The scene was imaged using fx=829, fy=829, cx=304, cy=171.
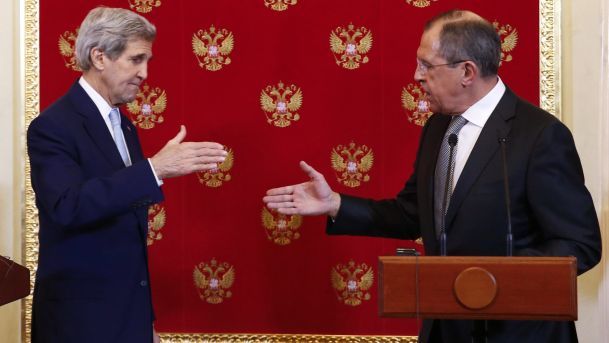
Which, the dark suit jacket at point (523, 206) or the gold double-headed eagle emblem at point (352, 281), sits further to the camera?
the gold double-headed eagle emblem at point (352, 281)

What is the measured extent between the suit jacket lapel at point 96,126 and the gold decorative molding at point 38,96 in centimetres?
129

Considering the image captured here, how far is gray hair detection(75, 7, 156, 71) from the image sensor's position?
94.0 inches

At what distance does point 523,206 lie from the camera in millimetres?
2100

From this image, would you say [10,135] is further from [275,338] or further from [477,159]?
[477,159]

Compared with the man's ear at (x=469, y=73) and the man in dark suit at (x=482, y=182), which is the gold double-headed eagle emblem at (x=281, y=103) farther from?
the man's ear at (x=469, y=73)

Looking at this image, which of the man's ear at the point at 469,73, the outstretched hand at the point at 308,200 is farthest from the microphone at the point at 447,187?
the outstretched hand at the point at 308,200

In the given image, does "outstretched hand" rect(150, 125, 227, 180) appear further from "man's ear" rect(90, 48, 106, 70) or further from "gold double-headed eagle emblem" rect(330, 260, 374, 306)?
"gold double-headed eagle emblem" rect(330, 260, 374, 306)

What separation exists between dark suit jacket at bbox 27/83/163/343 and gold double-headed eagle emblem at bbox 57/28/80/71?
4.15 ft

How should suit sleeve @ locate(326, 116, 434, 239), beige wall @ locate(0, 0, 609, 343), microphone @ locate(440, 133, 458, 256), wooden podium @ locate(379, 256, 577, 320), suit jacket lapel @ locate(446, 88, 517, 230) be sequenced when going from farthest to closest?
beige wall @ locate(0, 0, 609, 343), suit sleeve @ locate(326, 116, 434, 239), suit jacket lapel @ locate(446, 88, 517, 230), microphone @ locate(440, 133, 458, 256), wooden podium @ locate(379, 256, 577, 320)

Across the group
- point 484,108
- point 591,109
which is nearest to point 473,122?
point 484,108

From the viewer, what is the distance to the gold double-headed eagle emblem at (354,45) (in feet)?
11.2

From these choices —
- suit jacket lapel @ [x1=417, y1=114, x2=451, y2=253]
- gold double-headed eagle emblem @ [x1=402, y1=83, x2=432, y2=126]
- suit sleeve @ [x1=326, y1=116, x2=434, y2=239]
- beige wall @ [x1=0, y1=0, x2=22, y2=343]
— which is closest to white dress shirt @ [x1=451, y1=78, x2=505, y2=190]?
suit jacket lapel @ [x1=417, y1=114, x2=451, y2=253]

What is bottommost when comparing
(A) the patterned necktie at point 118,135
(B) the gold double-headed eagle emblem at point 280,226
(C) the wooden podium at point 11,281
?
(C) the wooden podium at point 11,281

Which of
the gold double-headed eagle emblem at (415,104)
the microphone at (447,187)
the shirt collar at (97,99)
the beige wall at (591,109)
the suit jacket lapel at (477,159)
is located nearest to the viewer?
the microphone at (447,187)
